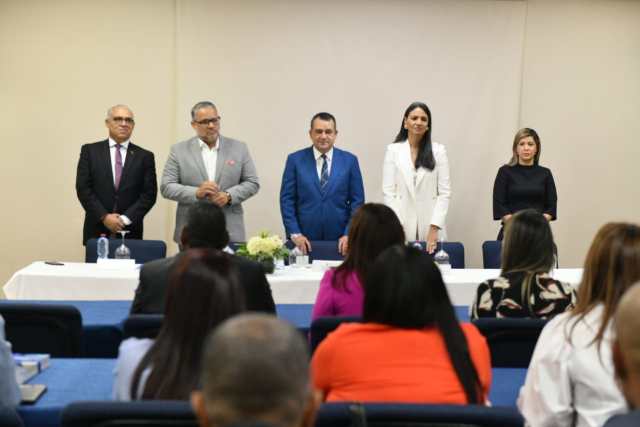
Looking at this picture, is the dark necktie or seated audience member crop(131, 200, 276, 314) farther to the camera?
the dark necktie

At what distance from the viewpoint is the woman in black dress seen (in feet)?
25.4

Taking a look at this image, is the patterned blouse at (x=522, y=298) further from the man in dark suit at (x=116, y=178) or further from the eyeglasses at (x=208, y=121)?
the man in dark suit at (x=116, y=178)

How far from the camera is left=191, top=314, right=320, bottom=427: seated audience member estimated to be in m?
1.49

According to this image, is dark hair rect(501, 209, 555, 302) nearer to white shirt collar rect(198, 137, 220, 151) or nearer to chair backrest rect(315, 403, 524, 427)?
chair backrest rect(315, 403, 524, 427)

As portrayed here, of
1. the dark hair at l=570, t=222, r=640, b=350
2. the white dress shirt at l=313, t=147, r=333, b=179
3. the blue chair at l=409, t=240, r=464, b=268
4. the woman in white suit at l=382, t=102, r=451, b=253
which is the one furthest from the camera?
the woman in white suit at l=382, t=102, r=451, b=253

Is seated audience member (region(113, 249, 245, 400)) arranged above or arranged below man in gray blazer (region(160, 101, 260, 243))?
below

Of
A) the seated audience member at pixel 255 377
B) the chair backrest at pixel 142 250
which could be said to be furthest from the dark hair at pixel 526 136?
the seated audience member at pixel 255 377

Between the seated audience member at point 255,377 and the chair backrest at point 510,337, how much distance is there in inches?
85.9

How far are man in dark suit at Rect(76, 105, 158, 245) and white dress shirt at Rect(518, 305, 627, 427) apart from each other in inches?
187

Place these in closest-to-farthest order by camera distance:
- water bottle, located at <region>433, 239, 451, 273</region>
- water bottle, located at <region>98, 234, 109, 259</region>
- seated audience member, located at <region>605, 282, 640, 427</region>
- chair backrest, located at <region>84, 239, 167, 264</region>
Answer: seated audience member, located at <region>605, 282, 640, 427</region> < water bottle, located at <region>433, 239, 451, 273</region> < water bottle, located at <region>98, 234, 109, 259</region> < chair backrest, located at <region>84, 239, 167, 264</region>

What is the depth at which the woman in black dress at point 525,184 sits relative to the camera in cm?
774

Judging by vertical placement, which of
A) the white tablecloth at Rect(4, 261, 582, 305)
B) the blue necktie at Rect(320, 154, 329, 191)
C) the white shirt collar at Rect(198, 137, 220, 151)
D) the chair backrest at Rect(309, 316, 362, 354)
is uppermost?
the white shirt collar at Rect(198, 137, 220, 151)

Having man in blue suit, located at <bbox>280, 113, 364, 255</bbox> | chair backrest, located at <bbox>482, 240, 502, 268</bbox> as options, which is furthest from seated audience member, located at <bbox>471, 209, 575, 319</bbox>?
man in blue suit, located at <bbox>280, 113, 364, 255</bbox>

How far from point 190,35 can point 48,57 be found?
49.9 inches
